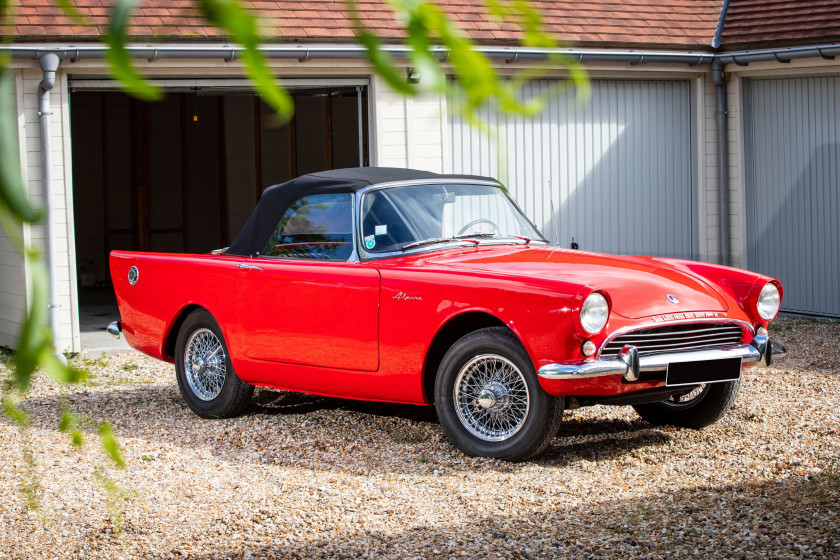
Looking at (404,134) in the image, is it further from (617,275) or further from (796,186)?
(617,275)

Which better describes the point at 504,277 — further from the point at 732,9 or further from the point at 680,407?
the point at 732,9

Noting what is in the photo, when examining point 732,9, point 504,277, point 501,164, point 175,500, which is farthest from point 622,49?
point 501,164

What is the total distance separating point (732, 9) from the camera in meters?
12.5

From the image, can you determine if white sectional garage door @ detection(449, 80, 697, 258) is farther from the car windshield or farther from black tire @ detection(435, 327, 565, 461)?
black tire @ detection(435, 327, 565, 461)

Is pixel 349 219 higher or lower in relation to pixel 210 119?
lower

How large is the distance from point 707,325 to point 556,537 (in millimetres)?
1717

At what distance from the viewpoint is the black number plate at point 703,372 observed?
5164mm

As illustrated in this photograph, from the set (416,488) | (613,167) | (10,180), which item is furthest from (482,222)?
(613,167)

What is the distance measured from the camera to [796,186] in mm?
11773

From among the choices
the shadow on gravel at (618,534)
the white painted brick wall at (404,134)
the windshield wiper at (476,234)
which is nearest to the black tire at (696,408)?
the shadow on gravel at (618,534)

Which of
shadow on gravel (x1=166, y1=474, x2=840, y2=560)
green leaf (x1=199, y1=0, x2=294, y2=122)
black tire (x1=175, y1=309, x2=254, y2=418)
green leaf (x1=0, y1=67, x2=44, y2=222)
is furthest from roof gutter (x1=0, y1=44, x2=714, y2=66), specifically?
green leaf (x1=0, y1=67, x2=44, y2=222)

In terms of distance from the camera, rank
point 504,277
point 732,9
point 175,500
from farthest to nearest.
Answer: point 732,9 → point 504,277 → point 175,500

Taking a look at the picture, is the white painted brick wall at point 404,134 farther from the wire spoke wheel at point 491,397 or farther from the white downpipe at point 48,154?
the wire spoke wheel at point 491,397

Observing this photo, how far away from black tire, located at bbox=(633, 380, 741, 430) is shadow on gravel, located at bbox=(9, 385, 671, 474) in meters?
0.11
